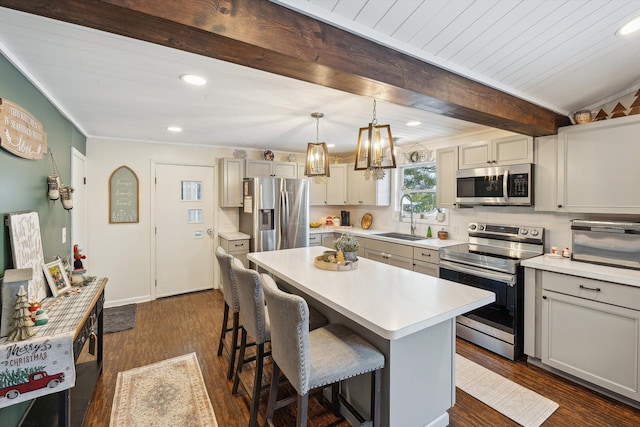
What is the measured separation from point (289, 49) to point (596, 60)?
217 cm

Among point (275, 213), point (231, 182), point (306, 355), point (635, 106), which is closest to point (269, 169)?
point (231, 182)

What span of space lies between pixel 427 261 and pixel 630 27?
8.05 feet

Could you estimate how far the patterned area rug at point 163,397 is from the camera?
6.46ft

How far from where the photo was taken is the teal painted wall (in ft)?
5.50

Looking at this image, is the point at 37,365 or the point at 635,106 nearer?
the point at 37,365

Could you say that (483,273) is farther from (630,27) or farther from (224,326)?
(224,326)

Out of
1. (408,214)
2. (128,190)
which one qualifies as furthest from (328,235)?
(128,190)

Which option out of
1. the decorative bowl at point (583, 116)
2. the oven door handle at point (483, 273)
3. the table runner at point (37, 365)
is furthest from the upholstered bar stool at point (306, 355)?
the decorative bowl at point (583, 116)

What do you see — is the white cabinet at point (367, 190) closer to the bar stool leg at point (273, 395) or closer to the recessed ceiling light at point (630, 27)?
the recessed ceiling light at point (630, 27)

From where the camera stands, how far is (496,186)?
3160mm

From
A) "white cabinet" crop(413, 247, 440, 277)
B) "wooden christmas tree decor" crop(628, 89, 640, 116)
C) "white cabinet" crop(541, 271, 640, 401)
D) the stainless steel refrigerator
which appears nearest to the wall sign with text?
the stainless steel refrigerator

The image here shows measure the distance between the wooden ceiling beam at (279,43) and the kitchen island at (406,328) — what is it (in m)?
1.19

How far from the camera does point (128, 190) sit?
4.11 m

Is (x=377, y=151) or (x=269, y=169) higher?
(x=269, y=169)
